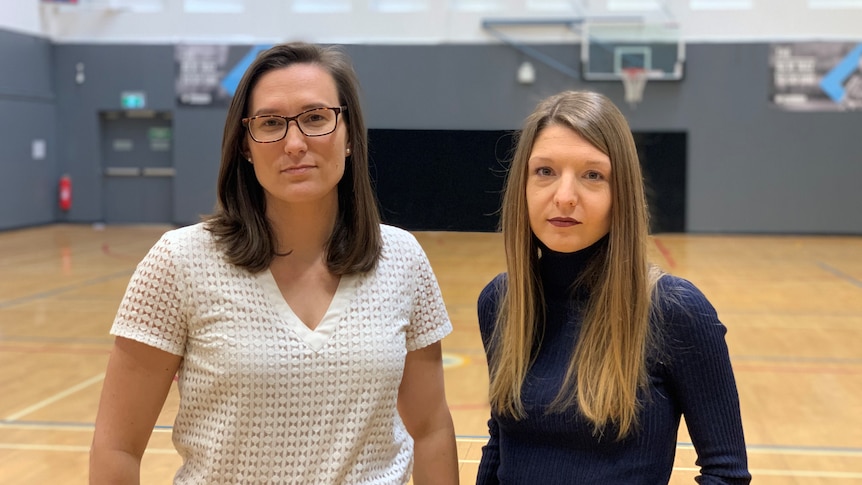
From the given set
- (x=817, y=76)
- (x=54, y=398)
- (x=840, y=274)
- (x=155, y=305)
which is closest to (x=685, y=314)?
(x=155, y=305)

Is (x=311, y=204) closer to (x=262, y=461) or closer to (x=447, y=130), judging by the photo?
(x=262, y=461)

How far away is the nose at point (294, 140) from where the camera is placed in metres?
1.52

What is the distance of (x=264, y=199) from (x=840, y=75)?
13177 millimetres

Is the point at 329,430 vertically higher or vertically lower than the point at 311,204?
lower

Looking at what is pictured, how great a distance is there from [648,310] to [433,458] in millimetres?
535

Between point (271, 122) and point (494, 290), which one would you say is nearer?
point (271, 122)

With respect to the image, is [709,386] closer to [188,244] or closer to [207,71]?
[188,244]

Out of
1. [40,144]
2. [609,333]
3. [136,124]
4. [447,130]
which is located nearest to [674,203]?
[136,124]

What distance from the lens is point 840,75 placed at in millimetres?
13031

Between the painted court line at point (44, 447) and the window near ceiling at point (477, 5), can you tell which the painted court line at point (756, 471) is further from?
the window near ceiling at point (477, 5)

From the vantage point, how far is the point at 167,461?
257 centimetres

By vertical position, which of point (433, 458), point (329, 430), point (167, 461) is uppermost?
point (329, 430)

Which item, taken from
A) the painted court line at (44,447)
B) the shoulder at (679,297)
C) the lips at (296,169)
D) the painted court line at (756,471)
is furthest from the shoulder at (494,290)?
the painted court line at (44,447)

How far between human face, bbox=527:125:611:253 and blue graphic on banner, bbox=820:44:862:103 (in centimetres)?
1288
